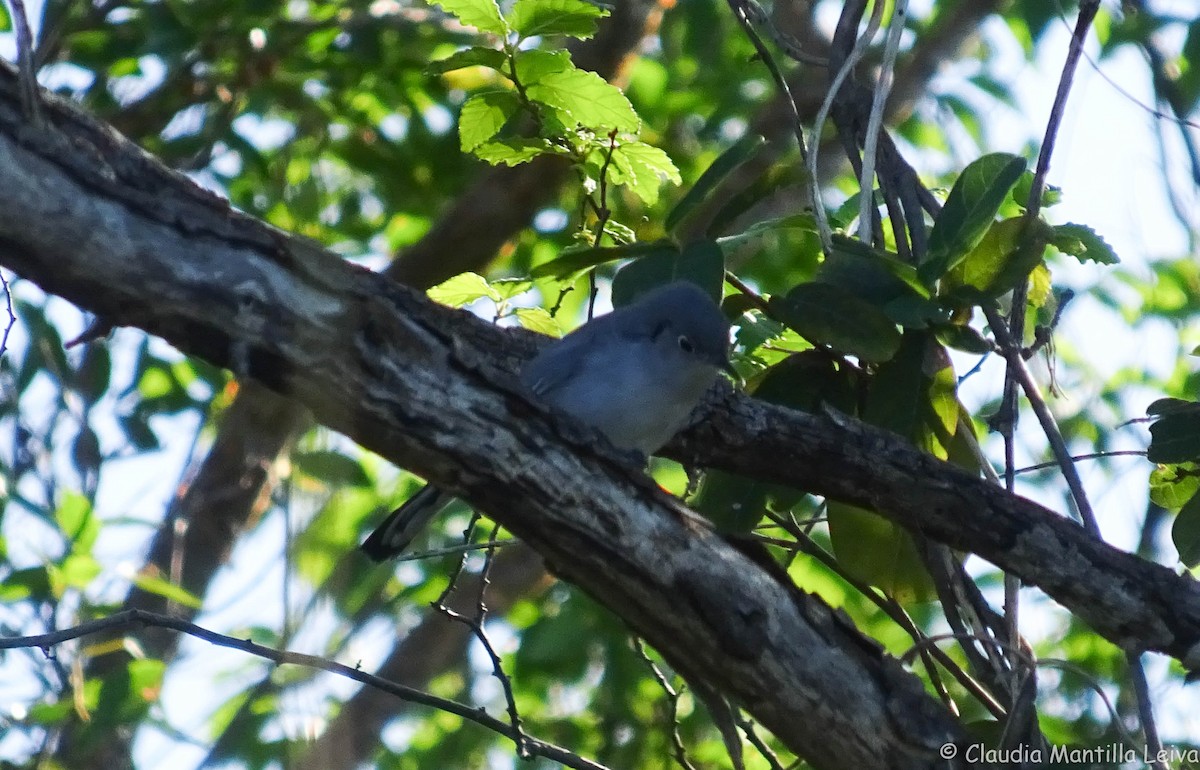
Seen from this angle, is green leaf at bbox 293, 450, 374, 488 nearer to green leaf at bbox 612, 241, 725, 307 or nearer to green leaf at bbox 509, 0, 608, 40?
green leaf at bbox 612, 241, 725, 307

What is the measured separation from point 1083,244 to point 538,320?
1289mm

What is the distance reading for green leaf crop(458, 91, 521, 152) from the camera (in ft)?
9.92

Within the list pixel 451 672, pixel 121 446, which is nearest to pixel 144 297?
pixel 121 446

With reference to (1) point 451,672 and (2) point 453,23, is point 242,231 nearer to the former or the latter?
(2) point 453,23

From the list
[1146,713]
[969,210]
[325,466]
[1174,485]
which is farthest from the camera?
[325,466]

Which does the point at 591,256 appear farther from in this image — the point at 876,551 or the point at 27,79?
Answer: the point at 27,79

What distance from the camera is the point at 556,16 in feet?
9.05

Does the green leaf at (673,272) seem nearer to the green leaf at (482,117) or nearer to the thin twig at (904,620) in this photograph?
the green leaf at (482,117)

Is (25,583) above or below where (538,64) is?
below

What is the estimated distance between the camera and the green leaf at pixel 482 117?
9.92 ft

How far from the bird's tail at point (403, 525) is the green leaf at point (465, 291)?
45cm

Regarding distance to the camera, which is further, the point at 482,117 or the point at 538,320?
the point at 538,320

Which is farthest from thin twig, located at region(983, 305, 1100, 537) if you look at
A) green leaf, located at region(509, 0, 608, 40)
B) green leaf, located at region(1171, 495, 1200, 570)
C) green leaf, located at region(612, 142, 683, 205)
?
green leaf, located at region(509, 0, 608, 40)

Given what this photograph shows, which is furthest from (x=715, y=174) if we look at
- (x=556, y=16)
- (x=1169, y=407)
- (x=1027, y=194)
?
(x=1169, y=407)
